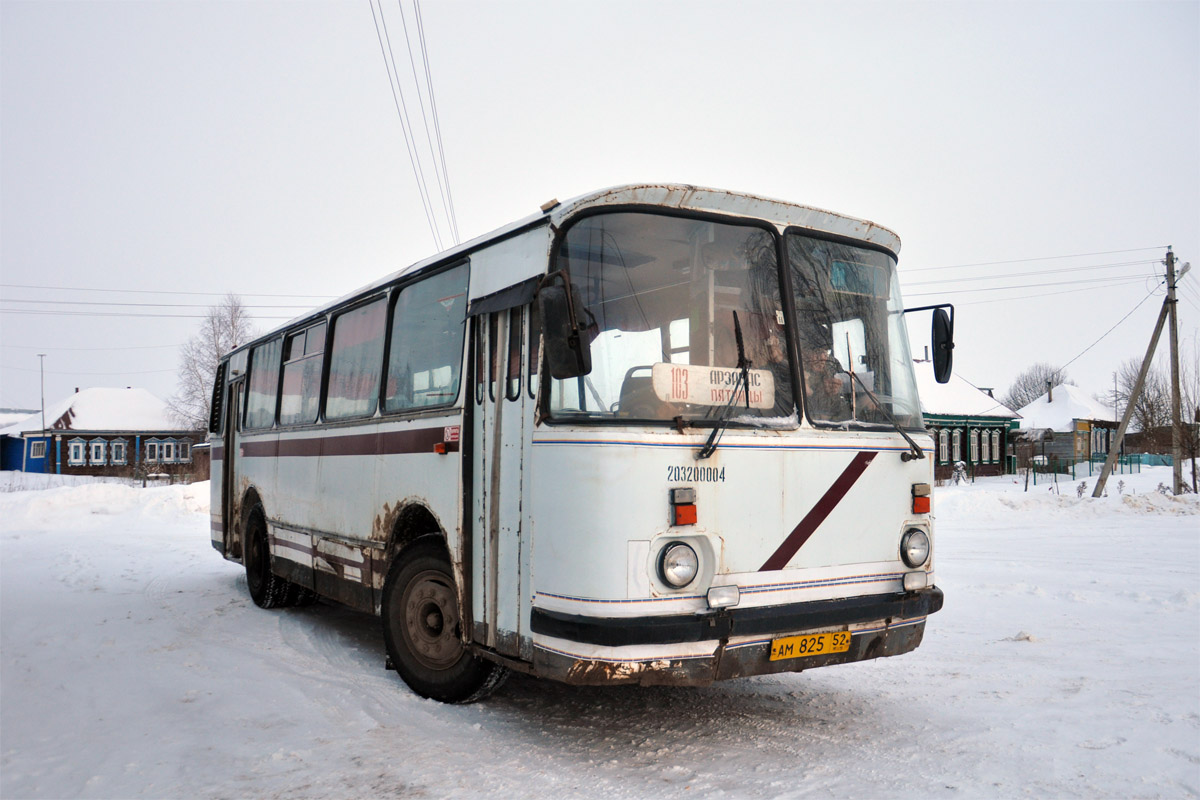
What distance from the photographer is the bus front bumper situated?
4473 millimetres

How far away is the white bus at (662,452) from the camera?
455 cm

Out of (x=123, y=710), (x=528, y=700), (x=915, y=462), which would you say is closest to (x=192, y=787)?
(x=123, y=710)

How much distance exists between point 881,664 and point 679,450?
11.5ft

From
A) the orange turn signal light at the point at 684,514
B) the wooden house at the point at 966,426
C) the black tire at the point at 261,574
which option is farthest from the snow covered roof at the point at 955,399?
the orange turn signal light at the point at 684,514

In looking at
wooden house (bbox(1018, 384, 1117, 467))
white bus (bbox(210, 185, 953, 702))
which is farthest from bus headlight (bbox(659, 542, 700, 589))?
wooden house (bbox(1018, 384, 1117, 467))

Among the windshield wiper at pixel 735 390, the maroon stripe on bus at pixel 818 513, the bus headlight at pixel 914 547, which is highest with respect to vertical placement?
the windshield wiper at pixel 735 390

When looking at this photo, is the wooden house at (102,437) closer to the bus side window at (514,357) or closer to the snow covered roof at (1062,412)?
the bus side window at (514,357)

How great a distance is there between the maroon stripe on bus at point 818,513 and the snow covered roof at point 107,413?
6067 centimetres

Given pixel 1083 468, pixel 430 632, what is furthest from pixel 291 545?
pixel 1083 468

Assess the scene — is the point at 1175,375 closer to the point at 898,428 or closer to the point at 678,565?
the point at 898,428

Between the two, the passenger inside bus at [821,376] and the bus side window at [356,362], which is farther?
the bus side window at [356,362]

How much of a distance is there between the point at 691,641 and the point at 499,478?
1.50 metres

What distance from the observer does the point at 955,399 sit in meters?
45.4

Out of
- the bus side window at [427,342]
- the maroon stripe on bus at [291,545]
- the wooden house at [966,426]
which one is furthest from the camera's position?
the wooden house at [966,426]
